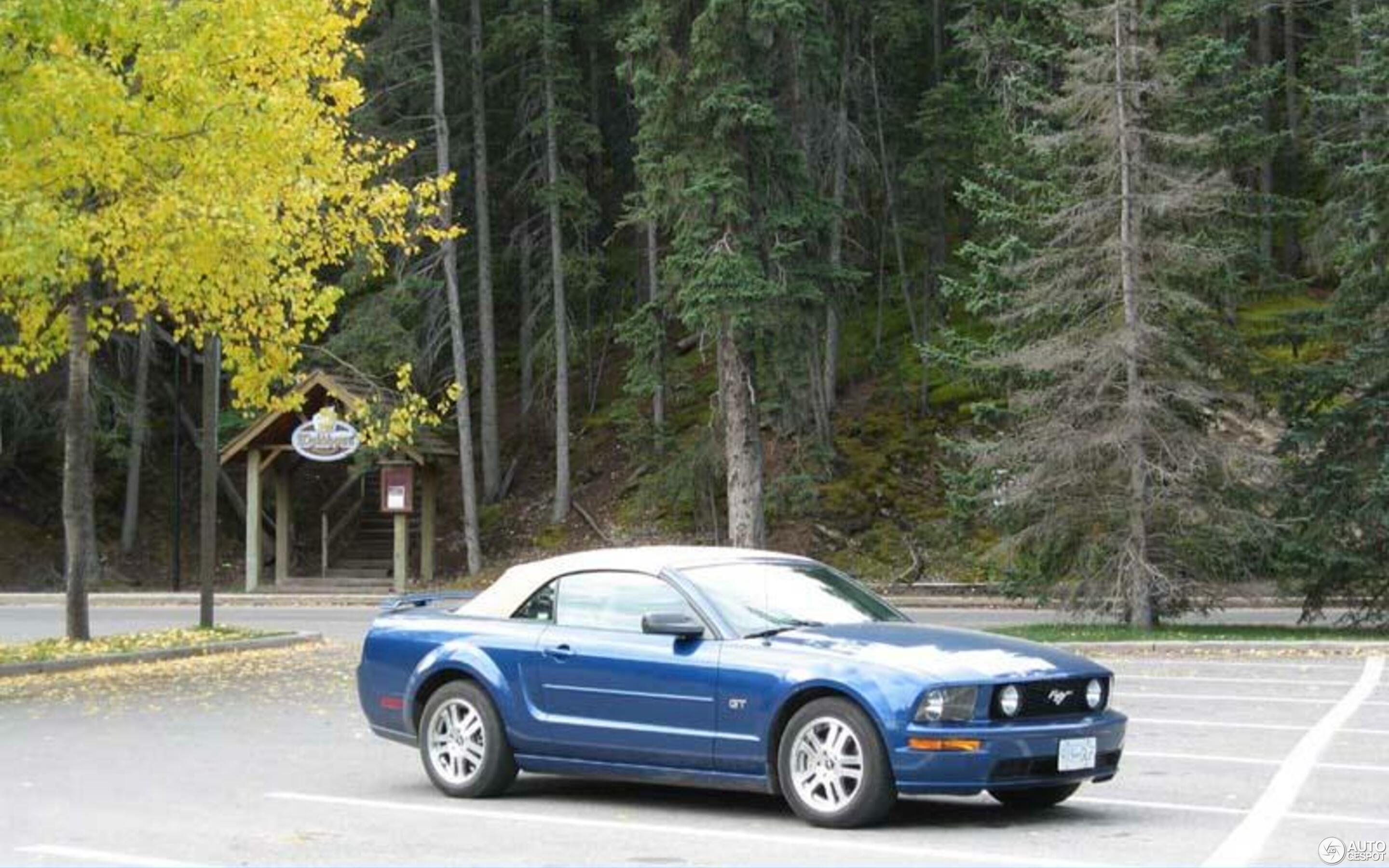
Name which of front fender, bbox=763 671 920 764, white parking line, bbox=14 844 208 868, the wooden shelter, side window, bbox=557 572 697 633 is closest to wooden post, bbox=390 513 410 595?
the wooden shelter

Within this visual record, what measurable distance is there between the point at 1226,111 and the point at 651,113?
11.1m

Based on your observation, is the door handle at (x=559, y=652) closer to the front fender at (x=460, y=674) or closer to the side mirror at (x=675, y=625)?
the front fender at (x=460, y=674)

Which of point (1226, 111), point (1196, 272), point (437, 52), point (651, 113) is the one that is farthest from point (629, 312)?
point (1196, 272)

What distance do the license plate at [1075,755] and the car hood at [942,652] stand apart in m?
0.35

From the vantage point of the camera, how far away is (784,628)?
1076 centimetres

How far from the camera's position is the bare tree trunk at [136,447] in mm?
47500

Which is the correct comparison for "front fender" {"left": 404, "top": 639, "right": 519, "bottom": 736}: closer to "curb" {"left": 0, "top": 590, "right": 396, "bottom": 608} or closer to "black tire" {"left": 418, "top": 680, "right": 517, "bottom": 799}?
"black tire" {"left": 418, "top": 680, "right": 517, "bottom": 799}

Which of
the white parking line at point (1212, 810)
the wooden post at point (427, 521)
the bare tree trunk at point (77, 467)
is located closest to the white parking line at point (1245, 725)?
the white parking line at point (1212, 810)

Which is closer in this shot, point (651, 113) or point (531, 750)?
point (531, 750)

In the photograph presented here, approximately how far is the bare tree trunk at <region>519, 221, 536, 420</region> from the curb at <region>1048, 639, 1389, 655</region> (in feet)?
88.0

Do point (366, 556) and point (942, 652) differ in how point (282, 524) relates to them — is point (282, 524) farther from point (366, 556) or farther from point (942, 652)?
point (942, 652)

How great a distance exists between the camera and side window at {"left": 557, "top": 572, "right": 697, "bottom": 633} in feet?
36.4

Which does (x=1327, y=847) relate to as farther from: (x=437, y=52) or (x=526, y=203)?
(x=526, y=203)

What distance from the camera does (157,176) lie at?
20.3 metres
